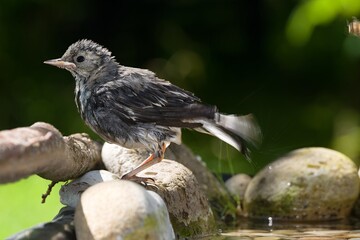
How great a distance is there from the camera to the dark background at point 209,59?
296 inches

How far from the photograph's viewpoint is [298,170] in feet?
16.8

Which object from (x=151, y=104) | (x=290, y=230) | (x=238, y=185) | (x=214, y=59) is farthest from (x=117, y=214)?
(x=214, y=59)

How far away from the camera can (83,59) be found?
13.5ft

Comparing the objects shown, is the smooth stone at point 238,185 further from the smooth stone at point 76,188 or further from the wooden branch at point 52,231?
the wooden branch at point 52,231

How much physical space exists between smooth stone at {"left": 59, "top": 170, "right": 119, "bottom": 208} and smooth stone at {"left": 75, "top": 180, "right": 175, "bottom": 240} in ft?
1.62

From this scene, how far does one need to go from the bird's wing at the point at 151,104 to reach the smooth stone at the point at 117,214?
67 centimetres

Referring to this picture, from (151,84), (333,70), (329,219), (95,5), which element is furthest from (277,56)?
(151,84)

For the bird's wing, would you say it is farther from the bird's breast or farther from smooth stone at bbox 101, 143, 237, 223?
smooth stone at bbox 101, 143, 237, 223

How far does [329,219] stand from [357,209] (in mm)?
276

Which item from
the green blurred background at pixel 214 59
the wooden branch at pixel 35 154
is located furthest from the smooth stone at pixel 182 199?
the green blurred background at pixel 214 59

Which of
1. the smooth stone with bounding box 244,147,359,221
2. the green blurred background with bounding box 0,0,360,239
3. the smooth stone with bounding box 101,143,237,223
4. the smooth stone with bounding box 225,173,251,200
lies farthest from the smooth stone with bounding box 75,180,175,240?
the green blurred background with bounding box 0,0,360,239

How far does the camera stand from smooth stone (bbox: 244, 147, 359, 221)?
16.6 ft

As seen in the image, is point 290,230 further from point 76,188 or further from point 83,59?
point 83,59

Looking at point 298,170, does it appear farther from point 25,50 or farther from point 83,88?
point 25,50
